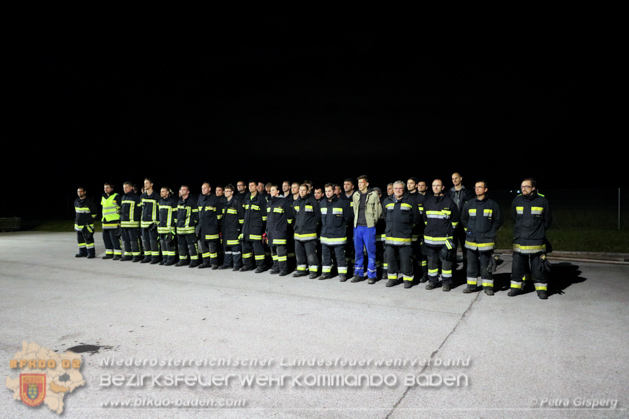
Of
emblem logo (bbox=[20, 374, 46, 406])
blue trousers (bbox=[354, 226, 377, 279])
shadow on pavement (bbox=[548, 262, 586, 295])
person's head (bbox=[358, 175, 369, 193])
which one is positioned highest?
person's head (bbox=[358, 175, 369, 193])

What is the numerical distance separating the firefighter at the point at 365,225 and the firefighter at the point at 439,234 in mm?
1033

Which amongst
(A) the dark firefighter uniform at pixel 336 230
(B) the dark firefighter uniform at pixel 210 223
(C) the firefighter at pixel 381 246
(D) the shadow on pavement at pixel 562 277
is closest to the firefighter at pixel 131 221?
(B) the dark firefighter uniform at pixel 210 223

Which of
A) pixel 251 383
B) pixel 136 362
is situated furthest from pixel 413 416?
pixel 136 362

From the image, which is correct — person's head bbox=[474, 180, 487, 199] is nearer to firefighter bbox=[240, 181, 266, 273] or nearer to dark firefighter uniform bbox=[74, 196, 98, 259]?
firefighter bbox=[240, 181, 266, 273]

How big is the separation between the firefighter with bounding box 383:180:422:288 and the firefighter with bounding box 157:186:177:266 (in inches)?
202

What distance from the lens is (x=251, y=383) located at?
3.93 metres

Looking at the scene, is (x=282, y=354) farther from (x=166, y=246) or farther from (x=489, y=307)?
(x=166, y=246)

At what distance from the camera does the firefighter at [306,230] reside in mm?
8969

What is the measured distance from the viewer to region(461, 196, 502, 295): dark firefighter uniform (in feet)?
24.0

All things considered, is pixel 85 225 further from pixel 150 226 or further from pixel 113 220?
pixel 150 226

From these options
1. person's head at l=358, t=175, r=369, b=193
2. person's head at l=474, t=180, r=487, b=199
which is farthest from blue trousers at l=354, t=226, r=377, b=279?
person's head at l=474, t=180, r=487, b=199

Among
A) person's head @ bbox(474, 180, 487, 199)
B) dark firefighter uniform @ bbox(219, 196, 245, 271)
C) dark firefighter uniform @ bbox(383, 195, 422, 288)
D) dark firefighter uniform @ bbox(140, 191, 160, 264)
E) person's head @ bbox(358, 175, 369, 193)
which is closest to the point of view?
person's head @ bbox(474, 180, 487, 199)

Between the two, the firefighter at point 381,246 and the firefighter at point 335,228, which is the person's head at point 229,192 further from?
the firefighter at point 381,246

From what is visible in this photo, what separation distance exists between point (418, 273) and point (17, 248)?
42.8ft
